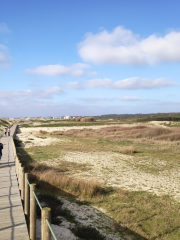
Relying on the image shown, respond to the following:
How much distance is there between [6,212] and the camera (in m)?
6.41

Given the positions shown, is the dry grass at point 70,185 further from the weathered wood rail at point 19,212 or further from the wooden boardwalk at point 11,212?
the weathered wood rail at point 19,212

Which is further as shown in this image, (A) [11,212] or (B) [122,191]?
(B) [122,191]

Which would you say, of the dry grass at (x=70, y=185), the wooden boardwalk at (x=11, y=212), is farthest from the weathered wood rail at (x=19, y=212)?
the dry grass at (x=70, y=185)

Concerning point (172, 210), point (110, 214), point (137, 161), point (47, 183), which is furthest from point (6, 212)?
point (137, 161)

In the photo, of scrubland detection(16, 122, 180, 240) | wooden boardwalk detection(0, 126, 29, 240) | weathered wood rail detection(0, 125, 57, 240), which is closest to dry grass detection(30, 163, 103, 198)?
scrubland detection(16, 122, 180, 240)

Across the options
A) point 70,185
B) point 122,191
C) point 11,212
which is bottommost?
point 122,191

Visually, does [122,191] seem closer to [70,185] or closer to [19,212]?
[70,185]

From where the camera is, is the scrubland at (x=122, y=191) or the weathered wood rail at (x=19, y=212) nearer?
the weathered wood rail at (x=19, y=212)

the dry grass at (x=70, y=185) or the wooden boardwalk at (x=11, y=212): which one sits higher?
the wooden boardwalk at (x=11, y=212)

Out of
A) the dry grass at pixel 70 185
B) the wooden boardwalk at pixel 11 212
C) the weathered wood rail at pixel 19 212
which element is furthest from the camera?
the dry grass at pixel 70 185

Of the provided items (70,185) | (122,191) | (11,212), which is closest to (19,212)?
(11,212)

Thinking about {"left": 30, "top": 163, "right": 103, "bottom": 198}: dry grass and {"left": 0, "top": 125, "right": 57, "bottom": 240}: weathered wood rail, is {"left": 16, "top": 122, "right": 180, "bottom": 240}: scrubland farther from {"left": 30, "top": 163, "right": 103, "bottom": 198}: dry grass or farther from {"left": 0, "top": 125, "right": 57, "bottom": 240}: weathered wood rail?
{"left": 0, "top": 125, "right": 57, "bottom": 240}: weathered wood rail

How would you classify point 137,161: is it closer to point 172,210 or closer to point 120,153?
point 120,153

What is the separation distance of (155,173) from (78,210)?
307 inches
